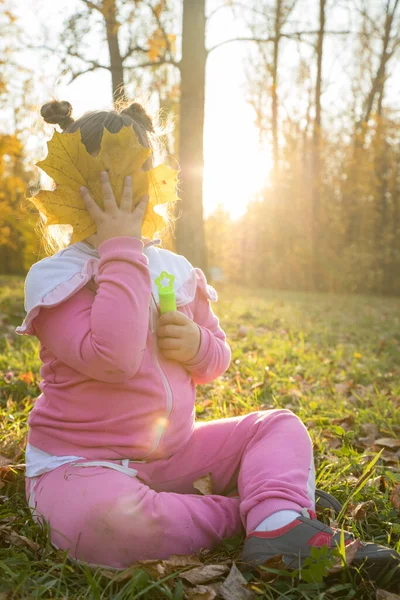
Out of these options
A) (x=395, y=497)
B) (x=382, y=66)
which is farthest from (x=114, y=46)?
(x=382, y=66)

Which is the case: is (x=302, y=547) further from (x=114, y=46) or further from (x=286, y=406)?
(x=114, y=46)

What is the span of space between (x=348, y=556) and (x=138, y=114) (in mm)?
1450

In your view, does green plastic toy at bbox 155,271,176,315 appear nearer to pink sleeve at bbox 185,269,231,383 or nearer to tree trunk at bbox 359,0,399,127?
pink sleeve at bbox 185,269,231,383

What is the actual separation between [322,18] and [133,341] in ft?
41.0

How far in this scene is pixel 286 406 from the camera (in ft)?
9.29

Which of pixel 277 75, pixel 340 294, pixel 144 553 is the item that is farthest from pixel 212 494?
pixel 277 75

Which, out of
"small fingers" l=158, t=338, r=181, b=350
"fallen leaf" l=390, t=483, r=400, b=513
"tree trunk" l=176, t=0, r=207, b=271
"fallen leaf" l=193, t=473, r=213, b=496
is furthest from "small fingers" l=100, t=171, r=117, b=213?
"tree trunk" l=176, t=0, r=207, b=271

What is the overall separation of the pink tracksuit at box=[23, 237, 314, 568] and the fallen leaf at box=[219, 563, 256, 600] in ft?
0.47

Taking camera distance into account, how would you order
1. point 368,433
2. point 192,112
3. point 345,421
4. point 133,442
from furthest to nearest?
1. point 192,112
2. point 345,421
3. point 368,433
4. point 133,442

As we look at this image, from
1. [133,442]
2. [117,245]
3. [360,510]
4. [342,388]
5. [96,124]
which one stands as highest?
[96,124]

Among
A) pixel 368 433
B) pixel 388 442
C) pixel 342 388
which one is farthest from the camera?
pixel 342 388

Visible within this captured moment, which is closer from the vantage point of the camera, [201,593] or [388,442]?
[201,593]

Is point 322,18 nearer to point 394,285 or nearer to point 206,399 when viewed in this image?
point 394,285

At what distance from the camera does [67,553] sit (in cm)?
130
